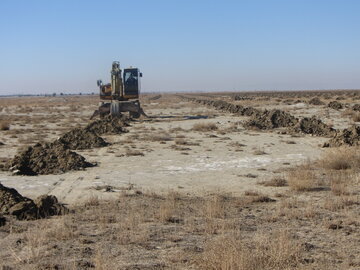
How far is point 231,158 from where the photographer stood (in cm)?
1769

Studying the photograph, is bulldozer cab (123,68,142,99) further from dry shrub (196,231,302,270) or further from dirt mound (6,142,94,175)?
dry shrub (196,231,302,270)

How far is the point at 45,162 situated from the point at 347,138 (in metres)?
12.1

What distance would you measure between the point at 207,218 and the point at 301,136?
17423 millimetres

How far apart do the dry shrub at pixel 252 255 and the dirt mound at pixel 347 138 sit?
42.3ft

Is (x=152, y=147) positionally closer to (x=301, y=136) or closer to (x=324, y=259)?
(x=301, y=136)

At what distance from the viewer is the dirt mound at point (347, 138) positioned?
18.9 m

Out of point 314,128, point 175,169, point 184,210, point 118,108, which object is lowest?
point 175,169

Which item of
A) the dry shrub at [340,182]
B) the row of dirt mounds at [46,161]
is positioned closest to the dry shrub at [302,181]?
the dry shrub at [340,182]

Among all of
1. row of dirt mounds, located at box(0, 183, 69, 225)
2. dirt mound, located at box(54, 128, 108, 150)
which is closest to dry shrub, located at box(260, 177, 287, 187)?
row of dirt mounds, located at box(0, 183, 69, 225)

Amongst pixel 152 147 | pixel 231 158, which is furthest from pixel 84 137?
pixel 231 158

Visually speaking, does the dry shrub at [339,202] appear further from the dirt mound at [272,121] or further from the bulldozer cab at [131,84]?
the bulldozer cab at [131,84]

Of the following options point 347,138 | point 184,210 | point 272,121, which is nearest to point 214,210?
point 184,210

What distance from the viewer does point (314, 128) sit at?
84.9ft

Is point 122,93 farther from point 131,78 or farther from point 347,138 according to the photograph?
point 347,138
